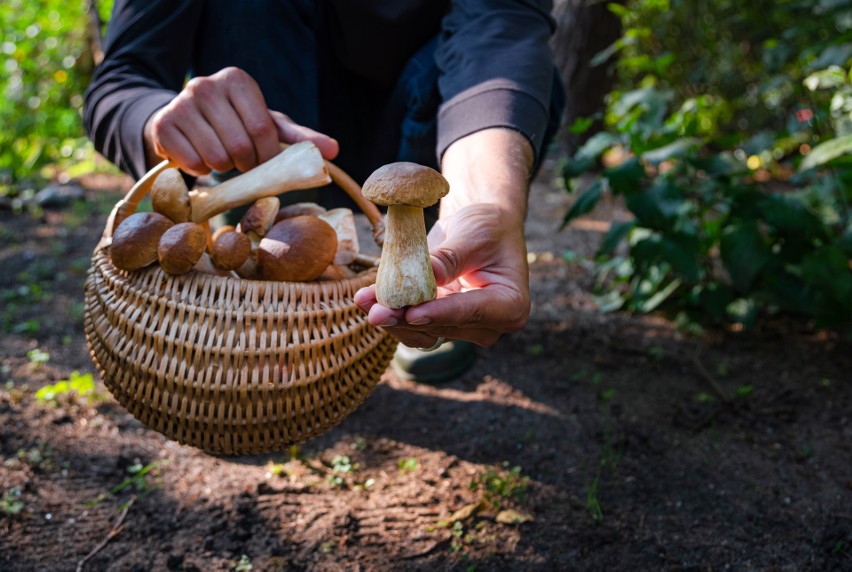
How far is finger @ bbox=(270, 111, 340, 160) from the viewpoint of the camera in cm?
145

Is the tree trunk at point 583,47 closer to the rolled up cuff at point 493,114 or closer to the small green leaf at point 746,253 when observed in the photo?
the small green leaf at point 746,253

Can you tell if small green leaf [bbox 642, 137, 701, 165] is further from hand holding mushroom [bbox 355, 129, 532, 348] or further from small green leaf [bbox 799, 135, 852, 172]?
hand holding mushroom [bbox 355, 129, 532, 348]

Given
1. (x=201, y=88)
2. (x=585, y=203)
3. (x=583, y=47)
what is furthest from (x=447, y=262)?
(x=583, y=47)

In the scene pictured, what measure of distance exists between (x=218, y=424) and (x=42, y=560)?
2.04 ft

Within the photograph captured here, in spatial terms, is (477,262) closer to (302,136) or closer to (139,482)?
(302,136)

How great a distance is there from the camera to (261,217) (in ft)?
4.79

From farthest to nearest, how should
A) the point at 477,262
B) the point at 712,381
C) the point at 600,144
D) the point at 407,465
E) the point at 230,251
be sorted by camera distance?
the point at 600,144, the point at 712,381, the point at 407,465, the point at 230,251, the point at 477,262

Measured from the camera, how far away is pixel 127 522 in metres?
1.62

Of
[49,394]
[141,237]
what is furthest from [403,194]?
[49,394]

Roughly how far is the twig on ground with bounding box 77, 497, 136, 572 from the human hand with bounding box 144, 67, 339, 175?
874mm

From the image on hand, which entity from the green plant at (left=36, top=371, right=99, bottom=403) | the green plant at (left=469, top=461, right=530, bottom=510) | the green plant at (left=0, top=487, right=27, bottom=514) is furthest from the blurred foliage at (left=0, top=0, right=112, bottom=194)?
the green plant at (left=469, top=461, right=530, bottom=510)

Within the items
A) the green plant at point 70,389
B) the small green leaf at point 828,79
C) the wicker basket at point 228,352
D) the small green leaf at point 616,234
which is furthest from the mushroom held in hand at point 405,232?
the small green leaf at point 828,79

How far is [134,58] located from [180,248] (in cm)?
85

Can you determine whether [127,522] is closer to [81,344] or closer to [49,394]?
[49,394]
